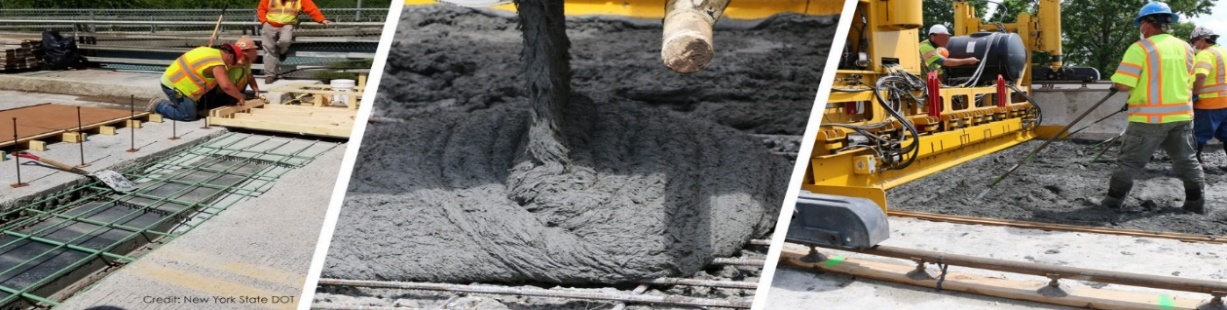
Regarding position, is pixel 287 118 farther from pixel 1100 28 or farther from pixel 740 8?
pixel 1100 28

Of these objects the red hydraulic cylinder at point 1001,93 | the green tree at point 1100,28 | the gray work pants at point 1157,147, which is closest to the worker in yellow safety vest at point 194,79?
the gray work pants at point 1157,147

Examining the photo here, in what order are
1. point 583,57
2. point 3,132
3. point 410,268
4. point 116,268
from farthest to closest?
point 3,132 → point 583,57 → point 116,268 → point 410,268

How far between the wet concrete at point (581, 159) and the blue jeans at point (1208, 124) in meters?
4.15

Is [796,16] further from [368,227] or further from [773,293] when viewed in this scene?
[368,227]

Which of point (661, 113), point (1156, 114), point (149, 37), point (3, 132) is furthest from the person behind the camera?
point (149, 37)

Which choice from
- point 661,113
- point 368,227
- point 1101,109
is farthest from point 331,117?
point 1101,109

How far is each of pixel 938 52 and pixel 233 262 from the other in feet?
22.4

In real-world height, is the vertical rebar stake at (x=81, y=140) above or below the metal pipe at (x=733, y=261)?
above

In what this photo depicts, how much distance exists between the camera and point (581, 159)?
10.5 feet

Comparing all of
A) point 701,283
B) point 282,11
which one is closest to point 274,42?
point 282,11

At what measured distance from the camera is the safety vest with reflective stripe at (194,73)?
6.55 meters

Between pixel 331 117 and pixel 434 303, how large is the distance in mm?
4322

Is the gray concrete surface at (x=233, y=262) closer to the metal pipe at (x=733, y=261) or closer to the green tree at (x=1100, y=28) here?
the metal pipe at (x=733, y=261)

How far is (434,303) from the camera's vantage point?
235cm
